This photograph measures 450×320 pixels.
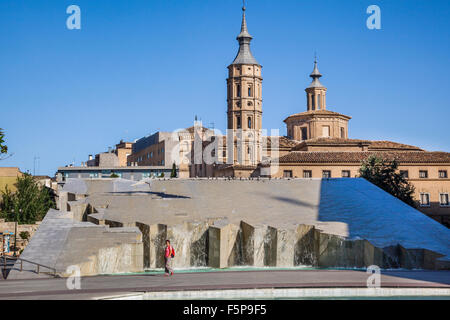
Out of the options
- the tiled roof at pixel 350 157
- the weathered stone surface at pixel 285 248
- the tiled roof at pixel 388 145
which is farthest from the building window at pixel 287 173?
the weathered stone surface at pixel 285 248

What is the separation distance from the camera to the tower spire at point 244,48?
8531 centimetres

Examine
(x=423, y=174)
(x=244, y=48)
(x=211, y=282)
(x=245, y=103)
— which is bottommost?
(x=211, y=282)

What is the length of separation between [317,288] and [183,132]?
268 ft

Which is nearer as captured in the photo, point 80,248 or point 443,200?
point 80,248

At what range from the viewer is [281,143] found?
84.6m

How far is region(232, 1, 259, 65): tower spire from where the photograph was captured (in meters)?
85.3

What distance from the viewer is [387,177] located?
207 ft

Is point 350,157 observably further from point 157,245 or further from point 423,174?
point 157,245

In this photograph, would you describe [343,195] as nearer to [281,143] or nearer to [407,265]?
[407,265]

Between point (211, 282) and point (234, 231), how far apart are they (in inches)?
409

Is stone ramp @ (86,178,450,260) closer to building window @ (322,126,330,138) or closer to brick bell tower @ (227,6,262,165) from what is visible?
brick bell tower @ (227,6,262,165)

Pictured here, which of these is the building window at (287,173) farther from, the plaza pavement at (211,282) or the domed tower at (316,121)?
the plaza pavement at (211,282)

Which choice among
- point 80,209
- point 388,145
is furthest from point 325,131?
point 80,209

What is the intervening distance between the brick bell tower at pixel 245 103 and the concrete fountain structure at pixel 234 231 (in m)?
42.3
